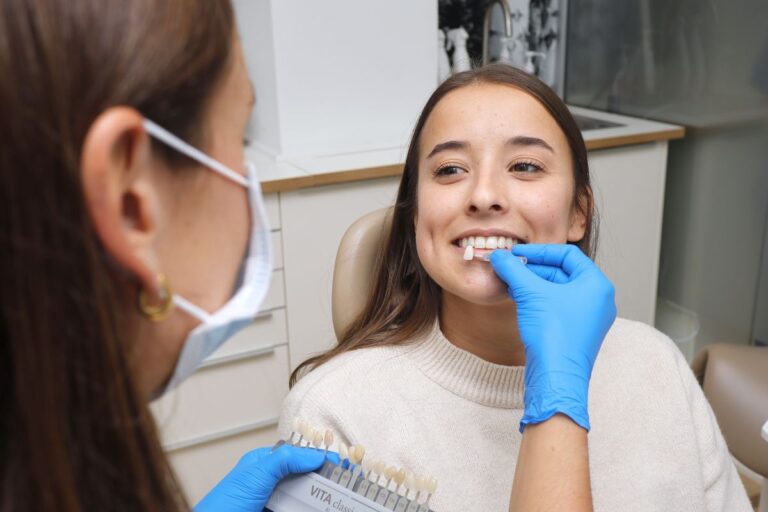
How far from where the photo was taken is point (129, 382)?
20.9 inches

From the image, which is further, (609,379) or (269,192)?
(269,192)

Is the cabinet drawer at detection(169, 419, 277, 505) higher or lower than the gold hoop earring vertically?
lower

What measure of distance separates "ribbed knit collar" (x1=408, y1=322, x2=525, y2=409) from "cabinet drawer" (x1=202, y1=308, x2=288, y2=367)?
0.90m

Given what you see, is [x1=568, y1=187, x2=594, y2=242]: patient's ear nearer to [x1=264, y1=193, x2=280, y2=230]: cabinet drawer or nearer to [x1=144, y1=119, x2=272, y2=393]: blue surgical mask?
[x1=144, y1=119, x2=272, y2=393]: blue surgical mask

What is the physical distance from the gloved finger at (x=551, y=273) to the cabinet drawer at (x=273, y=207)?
3.24 ft

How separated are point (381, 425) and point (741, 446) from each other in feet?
2.88

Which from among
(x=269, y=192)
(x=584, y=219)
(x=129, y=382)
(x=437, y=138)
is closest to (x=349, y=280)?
(x=437, y=138)

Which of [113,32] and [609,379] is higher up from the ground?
[113,32]

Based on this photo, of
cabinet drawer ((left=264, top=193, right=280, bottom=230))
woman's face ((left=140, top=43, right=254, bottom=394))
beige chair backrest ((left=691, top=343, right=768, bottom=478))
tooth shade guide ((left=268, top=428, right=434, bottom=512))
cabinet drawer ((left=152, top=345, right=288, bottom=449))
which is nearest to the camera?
woman's face ((left=140, top=43, right=254, bottom=394))

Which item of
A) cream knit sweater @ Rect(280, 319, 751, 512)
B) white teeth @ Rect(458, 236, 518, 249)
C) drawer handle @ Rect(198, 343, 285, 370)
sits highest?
white teeth @ Rect(458, 236, 518, 249)

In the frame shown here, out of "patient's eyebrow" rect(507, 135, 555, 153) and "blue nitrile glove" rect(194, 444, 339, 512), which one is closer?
"blue nitrile glove" rect(194, 444, 339, 512)

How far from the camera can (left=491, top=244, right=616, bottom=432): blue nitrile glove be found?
3.01 feet

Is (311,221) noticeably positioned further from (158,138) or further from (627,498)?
(158,138)

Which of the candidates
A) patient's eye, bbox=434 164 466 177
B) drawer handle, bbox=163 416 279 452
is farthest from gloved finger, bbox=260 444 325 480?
drawer handle, bbox=163 416 279 452
